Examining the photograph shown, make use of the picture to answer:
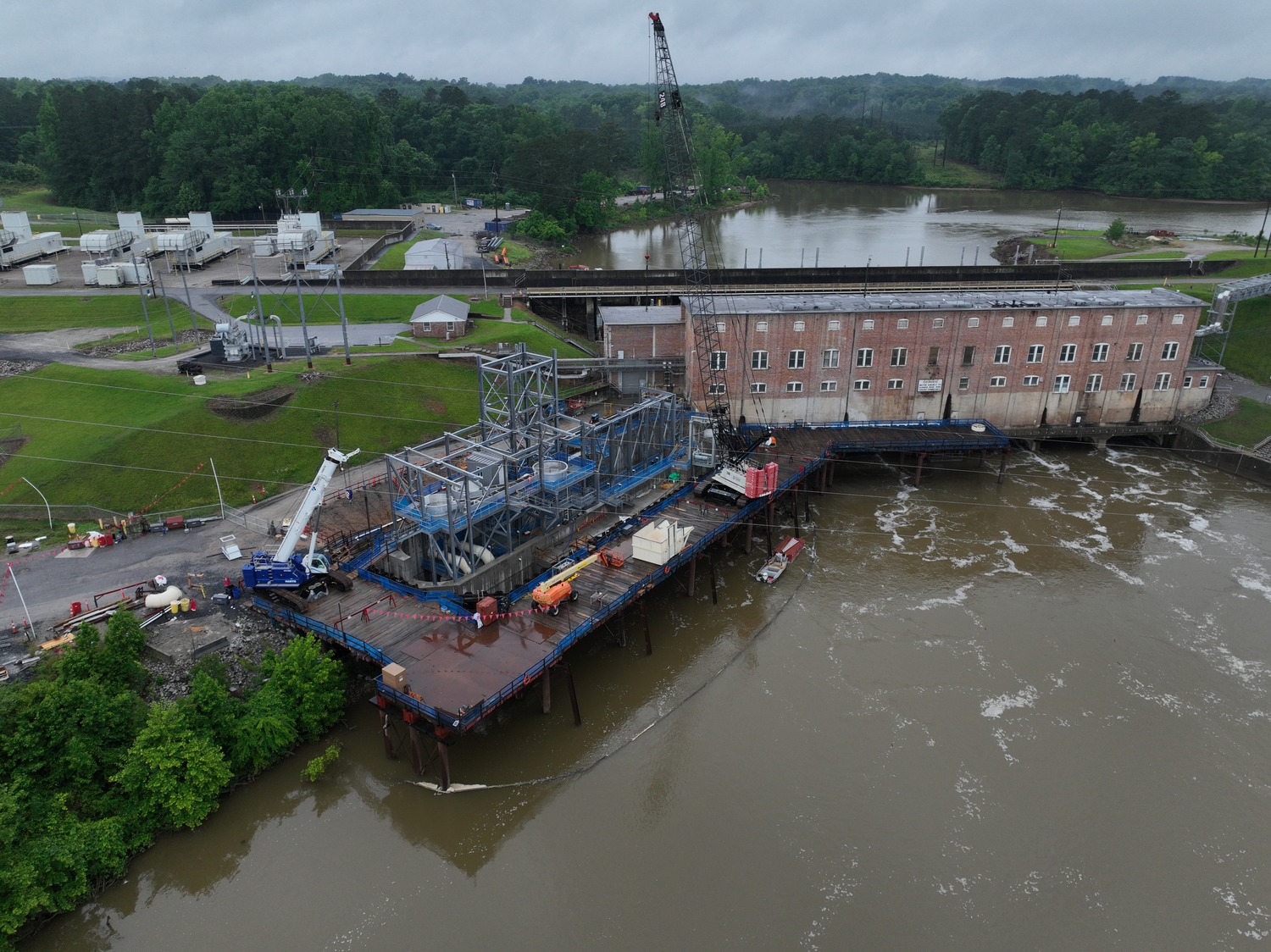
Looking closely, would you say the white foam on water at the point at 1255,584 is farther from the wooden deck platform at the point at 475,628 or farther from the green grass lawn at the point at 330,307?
the green grass lawn at the point at 330,307

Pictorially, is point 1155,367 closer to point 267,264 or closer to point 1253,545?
point 1253,545

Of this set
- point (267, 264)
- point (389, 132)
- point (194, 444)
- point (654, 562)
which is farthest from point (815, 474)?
point (389, 132)

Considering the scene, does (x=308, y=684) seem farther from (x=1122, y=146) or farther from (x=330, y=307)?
(x=1122, y=146)

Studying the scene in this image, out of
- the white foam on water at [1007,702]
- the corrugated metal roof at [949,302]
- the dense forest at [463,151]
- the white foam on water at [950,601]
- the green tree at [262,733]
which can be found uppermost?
the dense forest at [463,151]

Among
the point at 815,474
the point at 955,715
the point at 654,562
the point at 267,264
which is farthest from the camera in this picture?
the point at 267,264

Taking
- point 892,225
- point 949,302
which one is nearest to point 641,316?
point 949,302

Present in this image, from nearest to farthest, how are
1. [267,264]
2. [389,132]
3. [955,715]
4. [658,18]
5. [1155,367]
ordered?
1. [955,715]
2. [658,18]
3. [1155,367]
4. [267,264]
5. [389,132]

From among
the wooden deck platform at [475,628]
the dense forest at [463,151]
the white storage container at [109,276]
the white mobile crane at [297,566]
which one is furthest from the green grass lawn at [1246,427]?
the white storage container at [109,276]
